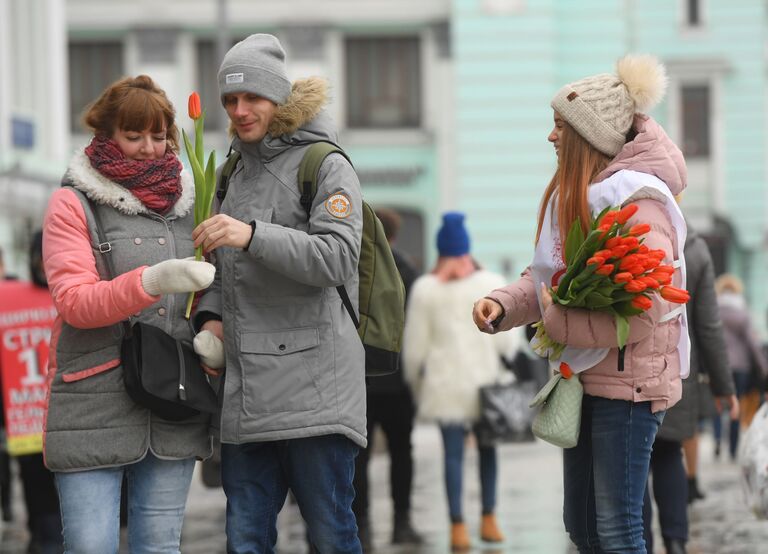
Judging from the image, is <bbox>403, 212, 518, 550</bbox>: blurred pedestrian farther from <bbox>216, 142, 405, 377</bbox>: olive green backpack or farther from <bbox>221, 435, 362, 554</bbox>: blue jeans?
<bbox>221, 435, 362, 554</bbox>: blue jeans

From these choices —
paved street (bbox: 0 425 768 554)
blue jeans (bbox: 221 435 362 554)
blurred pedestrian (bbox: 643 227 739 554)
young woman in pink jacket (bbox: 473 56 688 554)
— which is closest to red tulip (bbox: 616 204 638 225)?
young woman in pink jacket (bbox: 473 56 688 554)

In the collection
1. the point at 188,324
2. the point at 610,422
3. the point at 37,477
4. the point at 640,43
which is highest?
the point at 640,43

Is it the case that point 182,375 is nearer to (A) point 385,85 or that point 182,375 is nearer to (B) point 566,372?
(B) point 566,372

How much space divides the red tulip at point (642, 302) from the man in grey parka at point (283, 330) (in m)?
0.87

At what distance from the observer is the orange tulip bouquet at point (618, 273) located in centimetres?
Answer: 456

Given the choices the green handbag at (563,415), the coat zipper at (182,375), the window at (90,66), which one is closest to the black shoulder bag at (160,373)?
the coat zipper at (182,375)

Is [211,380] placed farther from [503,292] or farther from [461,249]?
[461,249]

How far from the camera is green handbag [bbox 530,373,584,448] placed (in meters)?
4.77

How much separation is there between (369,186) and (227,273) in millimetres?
25116

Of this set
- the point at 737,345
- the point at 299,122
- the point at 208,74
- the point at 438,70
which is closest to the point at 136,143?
the point at 299,122

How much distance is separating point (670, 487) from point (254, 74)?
11.7 ft

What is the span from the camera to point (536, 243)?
495cm

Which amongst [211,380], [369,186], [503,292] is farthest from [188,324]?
[369,186]

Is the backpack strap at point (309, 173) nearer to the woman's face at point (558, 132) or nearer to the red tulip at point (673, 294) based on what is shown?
the woman's face at point (558, 132)
